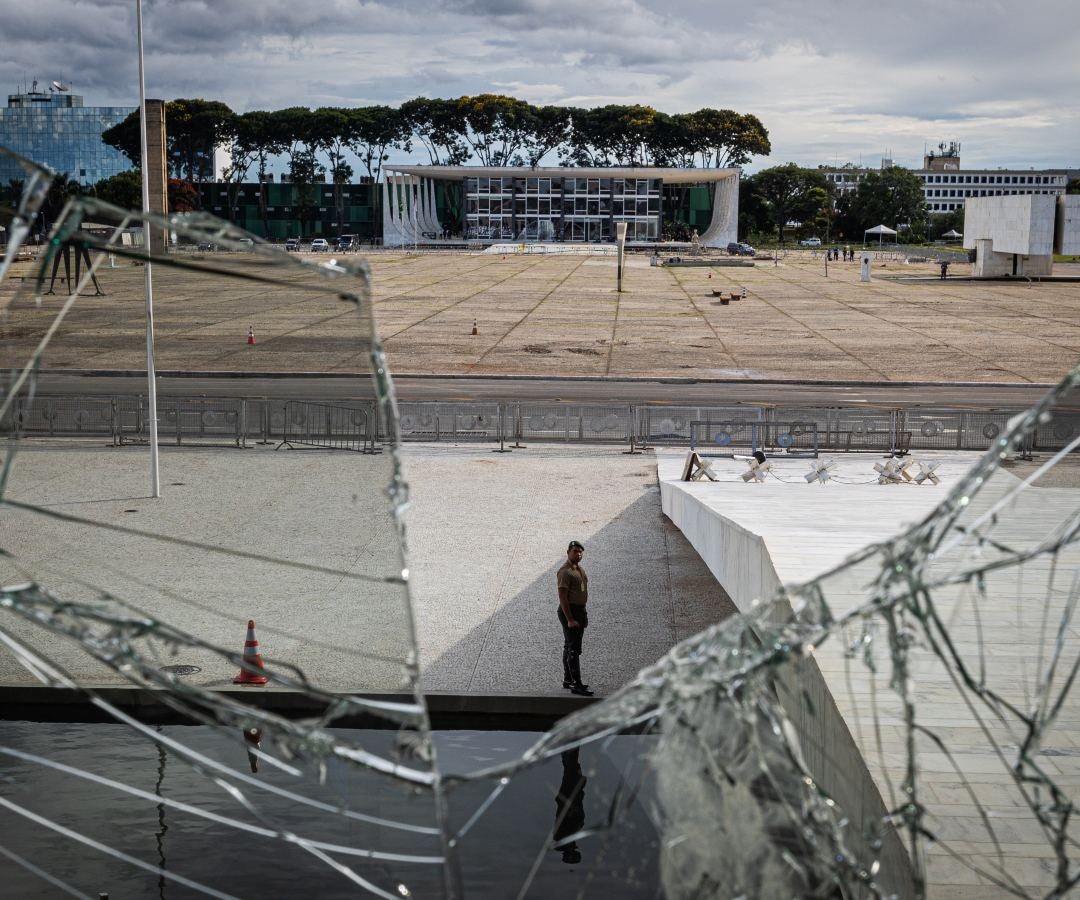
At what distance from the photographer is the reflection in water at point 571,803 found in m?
8.06

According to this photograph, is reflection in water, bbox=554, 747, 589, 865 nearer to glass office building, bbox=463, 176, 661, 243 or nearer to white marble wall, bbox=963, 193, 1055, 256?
white marble wall, bbox=963, 193, 1055, 256

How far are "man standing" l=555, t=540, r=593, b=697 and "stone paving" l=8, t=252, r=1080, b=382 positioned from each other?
10.8 ft

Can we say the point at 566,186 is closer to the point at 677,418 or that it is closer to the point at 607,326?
the point at 607,326

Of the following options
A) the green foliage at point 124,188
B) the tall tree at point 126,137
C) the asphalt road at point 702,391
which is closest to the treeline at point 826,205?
the tall tree at point 126,137

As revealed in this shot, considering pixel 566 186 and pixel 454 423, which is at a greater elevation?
pixel 566 186

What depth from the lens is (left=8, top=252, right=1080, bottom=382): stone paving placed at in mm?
8570

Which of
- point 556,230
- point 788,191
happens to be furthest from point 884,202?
point 556,230

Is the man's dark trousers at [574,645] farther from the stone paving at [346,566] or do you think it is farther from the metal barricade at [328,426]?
the metal barricade at [328,426]

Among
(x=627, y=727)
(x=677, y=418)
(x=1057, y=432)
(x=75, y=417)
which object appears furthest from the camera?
(x=677, y=418)

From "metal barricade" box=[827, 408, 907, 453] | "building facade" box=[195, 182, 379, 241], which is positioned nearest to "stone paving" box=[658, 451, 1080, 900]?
"metal barricade" box=[827, 408, 907, 453]

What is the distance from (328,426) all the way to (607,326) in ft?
123

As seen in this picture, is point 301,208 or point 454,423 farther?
point 301,208

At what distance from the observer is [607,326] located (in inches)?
1849

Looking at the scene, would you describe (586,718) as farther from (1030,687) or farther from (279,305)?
(279,305)
